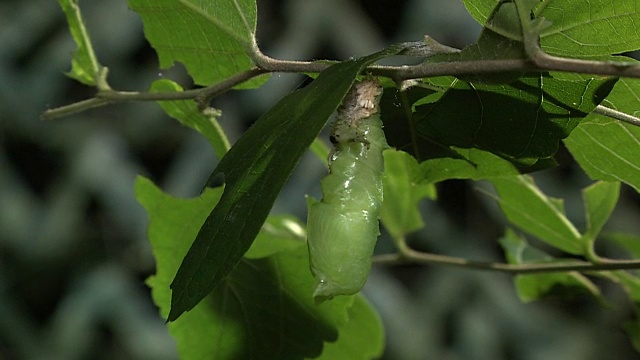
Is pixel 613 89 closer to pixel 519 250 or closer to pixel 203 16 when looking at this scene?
pixel 203 16

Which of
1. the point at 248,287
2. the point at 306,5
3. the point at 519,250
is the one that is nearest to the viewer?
the point at 248,287

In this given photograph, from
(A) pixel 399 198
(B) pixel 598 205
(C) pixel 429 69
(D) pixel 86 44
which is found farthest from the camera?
(A) pixel 399 198

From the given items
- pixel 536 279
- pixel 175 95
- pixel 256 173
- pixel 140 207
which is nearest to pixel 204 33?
pixel 175 95

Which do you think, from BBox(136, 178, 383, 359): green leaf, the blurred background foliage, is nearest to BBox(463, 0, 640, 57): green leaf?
BBox(136, 178, 383, 359): green leaf

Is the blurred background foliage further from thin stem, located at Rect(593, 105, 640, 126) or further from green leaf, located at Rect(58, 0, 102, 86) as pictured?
thin stem, located at Rect(593, 105, 640, 126)

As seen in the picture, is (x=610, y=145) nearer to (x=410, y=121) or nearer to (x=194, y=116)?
(x=410, y=121)

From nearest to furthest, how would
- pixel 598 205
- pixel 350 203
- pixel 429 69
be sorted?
pixel 429 69
pixel 350 203
pixel 598 205

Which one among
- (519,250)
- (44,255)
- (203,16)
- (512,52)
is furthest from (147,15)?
(44,255)
